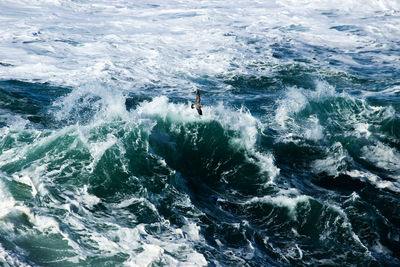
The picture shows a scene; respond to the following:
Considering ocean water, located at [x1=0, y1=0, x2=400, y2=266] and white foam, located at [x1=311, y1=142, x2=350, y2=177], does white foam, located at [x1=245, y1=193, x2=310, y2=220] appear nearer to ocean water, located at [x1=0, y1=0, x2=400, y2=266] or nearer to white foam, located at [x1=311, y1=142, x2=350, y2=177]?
ocean water, located at [x1=0, y1=0, x2=400, y2=266]

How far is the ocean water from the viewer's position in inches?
340

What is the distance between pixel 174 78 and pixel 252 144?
322 inches

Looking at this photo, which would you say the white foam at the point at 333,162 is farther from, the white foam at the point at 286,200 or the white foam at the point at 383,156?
the white foam at the point at 286,200

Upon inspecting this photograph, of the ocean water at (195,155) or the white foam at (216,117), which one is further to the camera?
the white foam at (216,117)

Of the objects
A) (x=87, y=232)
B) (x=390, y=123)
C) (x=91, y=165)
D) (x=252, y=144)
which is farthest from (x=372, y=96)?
(x=87, y=232)

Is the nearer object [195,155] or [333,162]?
[333,162]

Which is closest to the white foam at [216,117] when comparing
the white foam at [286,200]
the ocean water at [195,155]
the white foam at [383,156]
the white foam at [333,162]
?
the ocean water at [195,155]

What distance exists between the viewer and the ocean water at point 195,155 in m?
8.63

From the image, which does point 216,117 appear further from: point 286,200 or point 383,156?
point 383,156

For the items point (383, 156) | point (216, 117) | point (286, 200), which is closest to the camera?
point (286, 200)

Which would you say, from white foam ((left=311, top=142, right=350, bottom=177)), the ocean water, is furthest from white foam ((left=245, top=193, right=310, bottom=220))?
white foam ((left=311, top=142, right=350, bottom=177))

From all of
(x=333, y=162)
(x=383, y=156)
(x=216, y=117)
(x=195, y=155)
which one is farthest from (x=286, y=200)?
(x=216, y=117)

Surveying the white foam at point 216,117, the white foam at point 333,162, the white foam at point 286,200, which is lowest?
the white foam at point 286,200

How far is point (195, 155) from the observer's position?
12.8 metres
